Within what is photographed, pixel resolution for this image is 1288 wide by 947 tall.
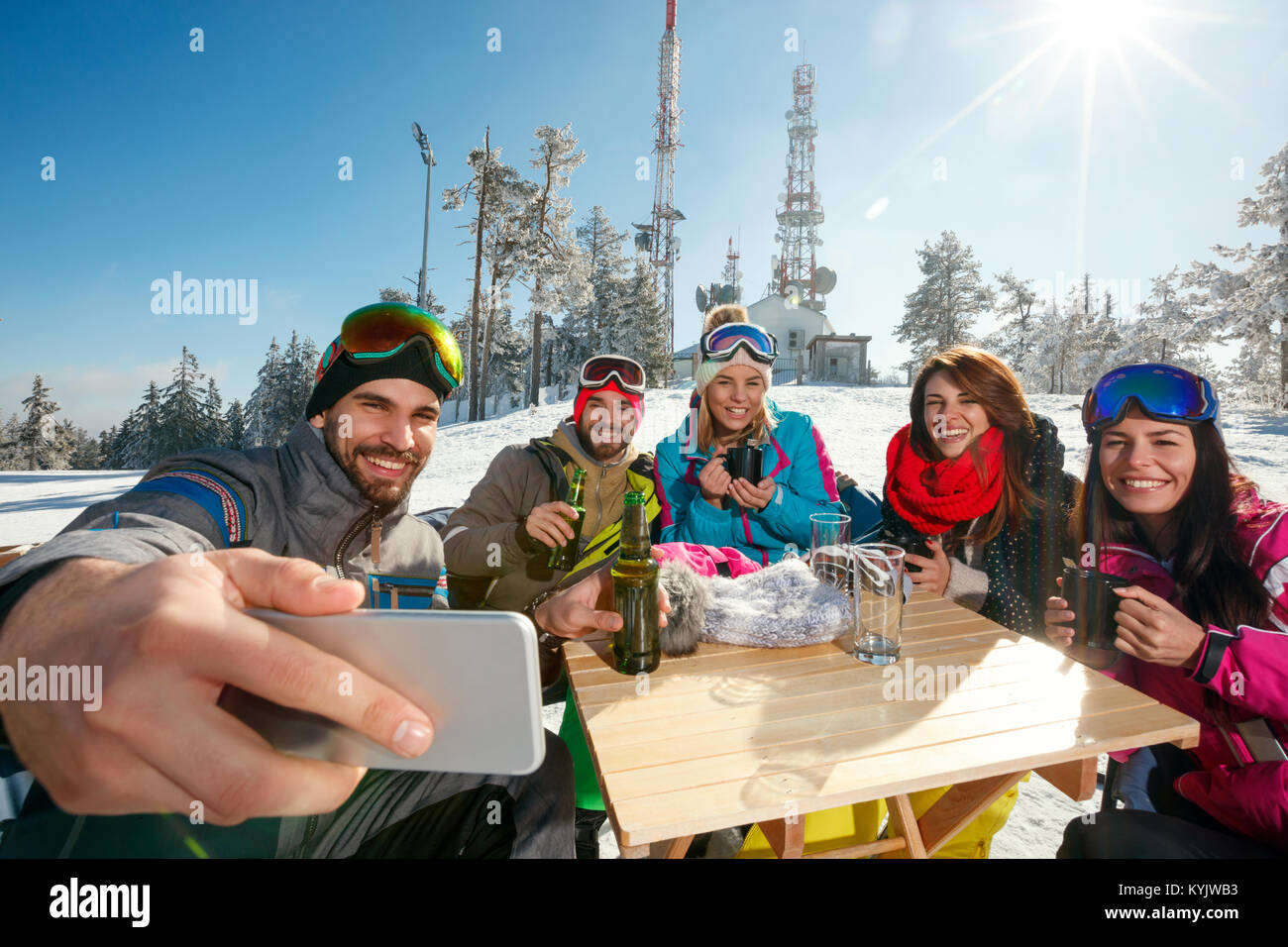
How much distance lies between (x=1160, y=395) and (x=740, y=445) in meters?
2.01

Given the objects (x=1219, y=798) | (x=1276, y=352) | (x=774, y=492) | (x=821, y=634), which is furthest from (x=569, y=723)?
(x=1276, y=352)

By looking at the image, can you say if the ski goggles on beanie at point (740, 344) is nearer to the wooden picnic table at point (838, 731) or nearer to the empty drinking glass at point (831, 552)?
the empty drinking glass at point (831, 552)

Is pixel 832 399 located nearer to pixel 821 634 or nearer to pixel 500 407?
pixel 821 634

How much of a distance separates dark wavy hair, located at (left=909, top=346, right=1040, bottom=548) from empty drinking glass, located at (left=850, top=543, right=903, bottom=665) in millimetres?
1693

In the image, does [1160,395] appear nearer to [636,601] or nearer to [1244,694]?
[1244,694]

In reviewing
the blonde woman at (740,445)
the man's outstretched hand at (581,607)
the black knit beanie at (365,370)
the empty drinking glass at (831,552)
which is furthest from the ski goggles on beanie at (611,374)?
the man's outstretched hand at (581,607)

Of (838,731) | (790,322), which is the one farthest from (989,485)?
(790,322)

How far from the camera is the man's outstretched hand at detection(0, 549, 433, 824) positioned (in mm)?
700

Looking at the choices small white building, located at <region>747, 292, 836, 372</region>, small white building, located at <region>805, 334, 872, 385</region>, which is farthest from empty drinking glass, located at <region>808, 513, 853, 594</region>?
small white building, located at <region>747, 292, 836, 372</region>

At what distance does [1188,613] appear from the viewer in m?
2.12

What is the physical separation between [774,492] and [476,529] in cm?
186

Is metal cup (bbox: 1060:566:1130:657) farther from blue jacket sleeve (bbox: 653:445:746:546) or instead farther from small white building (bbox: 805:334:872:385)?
small white building (bbox: 805:334:872:385)

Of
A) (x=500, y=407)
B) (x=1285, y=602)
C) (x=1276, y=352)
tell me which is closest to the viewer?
(x=1285, y=602)
